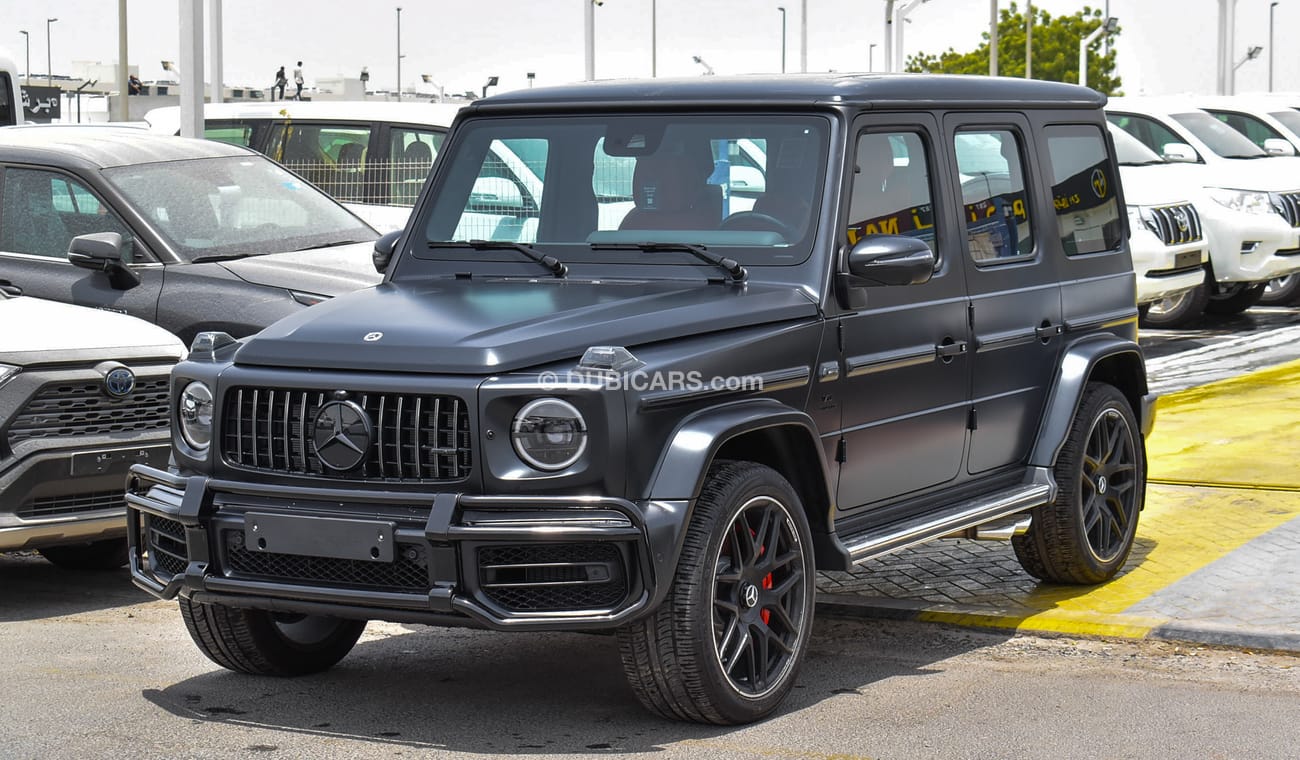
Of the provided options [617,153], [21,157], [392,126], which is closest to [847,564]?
[617,153]

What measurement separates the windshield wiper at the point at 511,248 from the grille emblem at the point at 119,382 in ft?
5.63

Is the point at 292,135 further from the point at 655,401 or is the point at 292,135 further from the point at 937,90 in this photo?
the point at 655,401

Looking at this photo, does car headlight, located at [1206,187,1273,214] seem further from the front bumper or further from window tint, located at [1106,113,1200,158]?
the front bumper

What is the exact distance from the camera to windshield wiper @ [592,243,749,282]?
19.4 ft

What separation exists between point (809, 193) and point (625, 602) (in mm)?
1697

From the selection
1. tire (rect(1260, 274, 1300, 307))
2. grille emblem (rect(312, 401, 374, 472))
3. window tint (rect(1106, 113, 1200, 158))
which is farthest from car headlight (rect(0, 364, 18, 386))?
tire (rect(1260, 274, 1300, 307))

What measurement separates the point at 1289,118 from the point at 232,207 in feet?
55.9

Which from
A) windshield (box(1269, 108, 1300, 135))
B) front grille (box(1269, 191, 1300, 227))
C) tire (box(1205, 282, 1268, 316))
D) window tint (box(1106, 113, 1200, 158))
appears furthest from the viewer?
windshield (box(1269, 108, 1300, 135))

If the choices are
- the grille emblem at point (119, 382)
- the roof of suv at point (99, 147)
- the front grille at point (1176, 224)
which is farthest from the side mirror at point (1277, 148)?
the grille emblem at point (119, 382)

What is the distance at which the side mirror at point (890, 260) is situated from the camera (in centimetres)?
586

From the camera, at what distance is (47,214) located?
960cm

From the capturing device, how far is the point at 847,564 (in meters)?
5.86

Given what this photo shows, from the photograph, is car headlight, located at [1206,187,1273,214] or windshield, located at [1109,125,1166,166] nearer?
car headlight, located at [1206,187,1273,214]

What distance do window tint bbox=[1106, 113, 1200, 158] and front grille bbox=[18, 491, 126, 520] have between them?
46.6 ft
